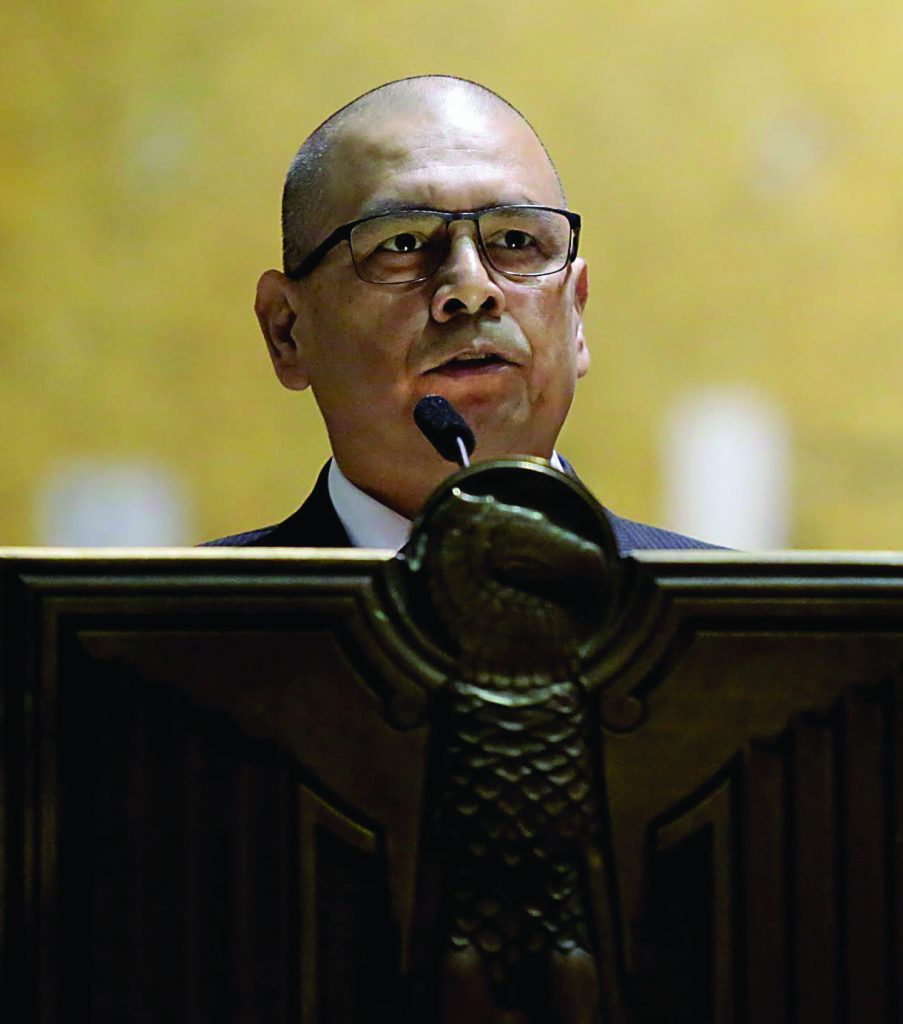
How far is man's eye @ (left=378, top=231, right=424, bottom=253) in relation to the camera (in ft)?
3.89

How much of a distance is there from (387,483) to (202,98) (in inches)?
29.8

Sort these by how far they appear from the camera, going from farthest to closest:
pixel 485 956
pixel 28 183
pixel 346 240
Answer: pixel 28 183
pixel 346 240
pixel 485 956

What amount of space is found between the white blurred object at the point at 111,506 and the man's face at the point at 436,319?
0.54m

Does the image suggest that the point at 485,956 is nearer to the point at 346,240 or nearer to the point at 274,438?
the point at 346,240

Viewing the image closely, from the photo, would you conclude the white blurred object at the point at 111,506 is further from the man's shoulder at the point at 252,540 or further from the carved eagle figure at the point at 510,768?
the carved eagle figure at the point at 510,768

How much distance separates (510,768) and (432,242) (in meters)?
0.51

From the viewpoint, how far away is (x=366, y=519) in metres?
1.30

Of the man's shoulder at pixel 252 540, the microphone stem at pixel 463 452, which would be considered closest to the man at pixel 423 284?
the man's shoulder at pixel 252 540

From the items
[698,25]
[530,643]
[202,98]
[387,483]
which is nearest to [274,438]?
[202,98]

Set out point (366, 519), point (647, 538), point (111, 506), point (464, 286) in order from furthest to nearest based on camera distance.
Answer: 1. point (111, 506)
2. point (647, 538)
3. point (366, 519)
4. point (464, 286)

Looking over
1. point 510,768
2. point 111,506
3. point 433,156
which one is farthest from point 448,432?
point 111,506

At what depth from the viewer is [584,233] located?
5.93ft

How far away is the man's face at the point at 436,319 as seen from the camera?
3.86 feet

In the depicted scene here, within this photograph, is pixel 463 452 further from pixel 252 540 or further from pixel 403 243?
pixel 252 540
